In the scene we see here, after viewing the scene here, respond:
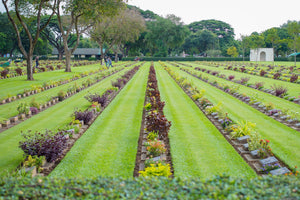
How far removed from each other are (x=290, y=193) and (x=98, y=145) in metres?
5.52

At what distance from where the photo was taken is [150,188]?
3.96 meters

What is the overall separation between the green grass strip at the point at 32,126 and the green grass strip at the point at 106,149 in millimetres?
1300

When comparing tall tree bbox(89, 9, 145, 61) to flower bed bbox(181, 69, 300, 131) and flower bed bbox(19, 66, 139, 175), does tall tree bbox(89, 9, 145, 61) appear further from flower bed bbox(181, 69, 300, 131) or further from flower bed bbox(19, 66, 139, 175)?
flower bed bbox(19, 66, 139, 175)

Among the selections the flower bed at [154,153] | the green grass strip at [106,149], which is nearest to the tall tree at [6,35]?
the green grass strip at [106,149]

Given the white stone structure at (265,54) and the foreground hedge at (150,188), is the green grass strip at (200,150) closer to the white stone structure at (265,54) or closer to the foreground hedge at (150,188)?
the foreground hedge at (150,188)

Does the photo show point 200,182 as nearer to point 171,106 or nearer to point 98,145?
point 98,145

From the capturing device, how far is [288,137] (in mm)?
8727

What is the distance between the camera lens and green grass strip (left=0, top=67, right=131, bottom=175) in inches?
271

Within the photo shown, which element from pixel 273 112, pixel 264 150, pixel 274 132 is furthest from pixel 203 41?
pixel 264 150

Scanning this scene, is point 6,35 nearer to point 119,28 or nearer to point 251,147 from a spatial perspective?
point 119,28

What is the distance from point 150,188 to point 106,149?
3928 millimetres

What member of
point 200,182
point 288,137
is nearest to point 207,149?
point 288,137

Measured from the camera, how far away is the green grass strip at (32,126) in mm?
6873

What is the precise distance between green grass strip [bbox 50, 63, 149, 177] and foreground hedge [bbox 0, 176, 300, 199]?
0.66 metres
